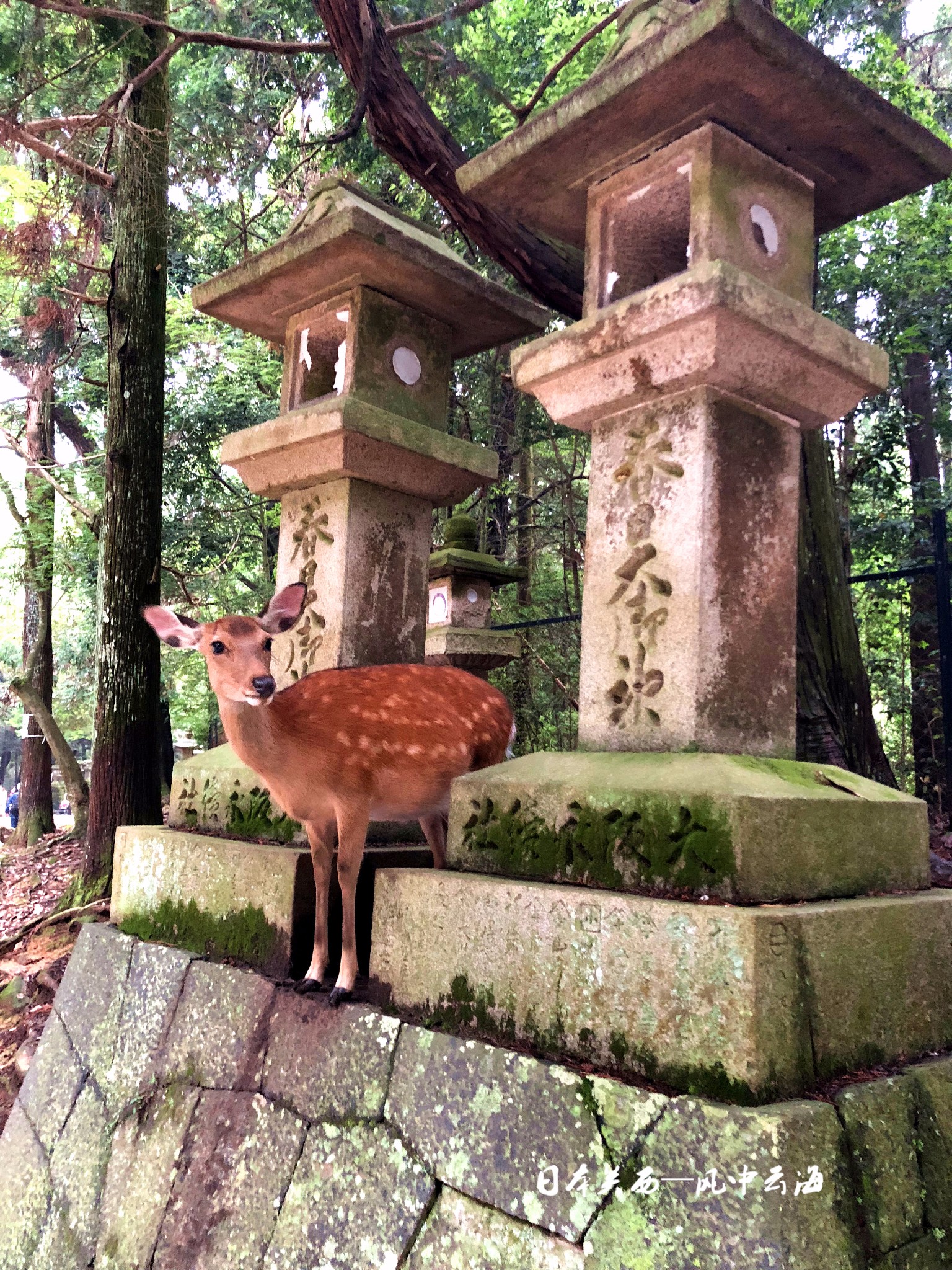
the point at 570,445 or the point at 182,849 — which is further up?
the point at 570,445

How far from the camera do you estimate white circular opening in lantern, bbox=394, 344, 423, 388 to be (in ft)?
12.5

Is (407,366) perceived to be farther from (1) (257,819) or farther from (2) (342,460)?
(1) (257,819)

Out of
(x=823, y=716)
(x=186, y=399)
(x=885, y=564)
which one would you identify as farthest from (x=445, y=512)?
(x=823, y=716)

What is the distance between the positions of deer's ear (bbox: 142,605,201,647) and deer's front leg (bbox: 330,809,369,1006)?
2.47ft

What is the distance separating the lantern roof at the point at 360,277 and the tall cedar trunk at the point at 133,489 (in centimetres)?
207

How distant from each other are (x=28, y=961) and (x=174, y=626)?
11.3 feet

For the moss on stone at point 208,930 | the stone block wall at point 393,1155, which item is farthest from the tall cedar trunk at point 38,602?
the stone block wall at point 393,1155

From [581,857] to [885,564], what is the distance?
6908mm

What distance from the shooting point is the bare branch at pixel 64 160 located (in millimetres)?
5938

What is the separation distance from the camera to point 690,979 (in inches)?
76.4

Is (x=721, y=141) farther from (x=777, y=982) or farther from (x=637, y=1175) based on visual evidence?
(x=637, y=1175)

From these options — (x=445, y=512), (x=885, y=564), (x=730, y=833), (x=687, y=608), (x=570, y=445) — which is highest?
(x=570, y=445)

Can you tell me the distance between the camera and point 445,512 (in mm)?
11734

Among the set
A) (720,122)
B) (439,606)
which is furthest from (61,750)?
(720,122)
